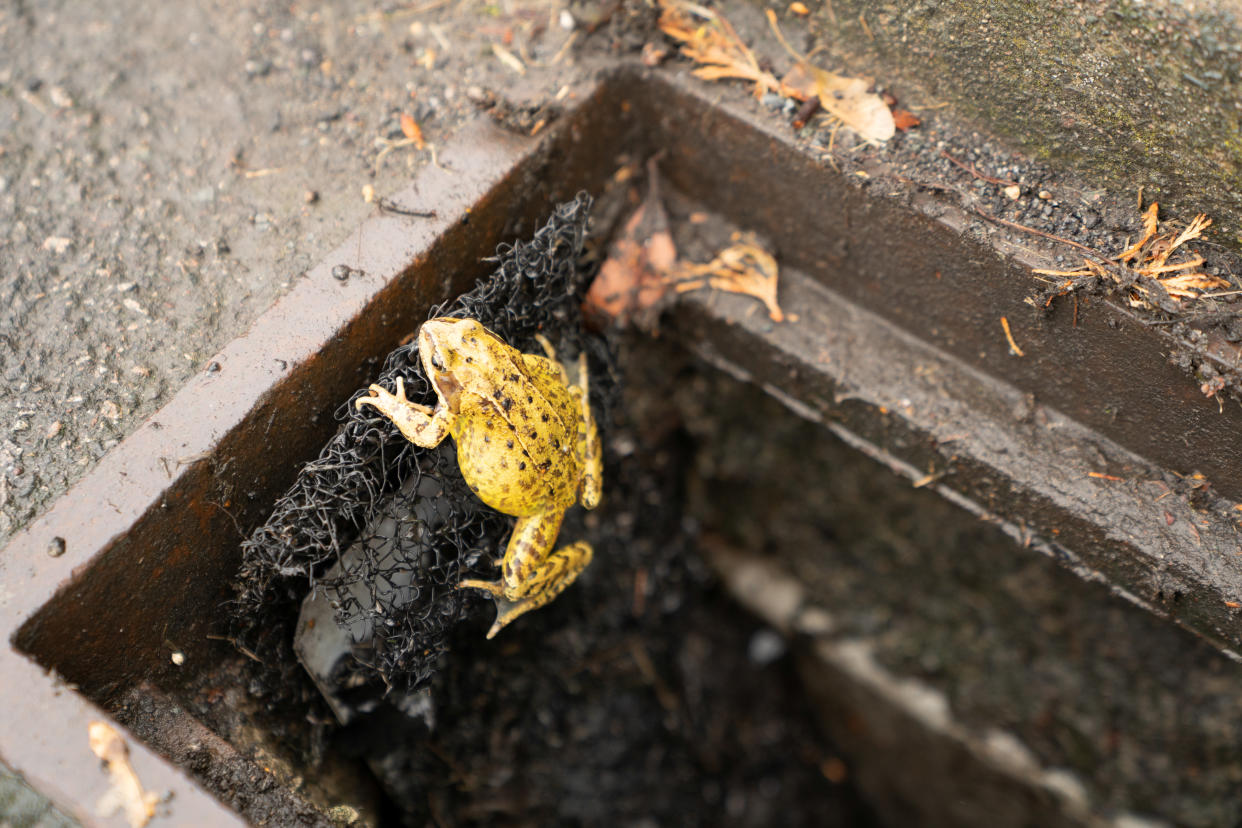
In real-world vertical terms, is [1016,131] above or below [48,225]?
above

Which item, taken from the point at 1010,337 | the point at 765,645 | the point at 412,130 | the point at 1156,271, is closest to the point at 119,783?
the point at 412,130

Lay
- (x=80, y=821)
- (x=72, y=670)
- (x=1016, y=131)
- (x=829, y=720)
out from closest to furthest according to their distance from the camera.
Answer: (x=80, y=821), (x=72, y=670), (x=1016, y=131), (x=829, y=720)

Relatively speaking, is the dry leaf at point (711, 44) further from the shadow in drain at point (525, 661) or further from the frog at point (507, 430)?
the frog at point (507, 430)

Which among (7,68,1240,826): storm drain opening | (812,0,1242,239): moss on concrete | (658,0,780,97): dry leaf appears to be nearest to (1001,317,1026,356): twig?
(7,68,1240,826): storm drain opening

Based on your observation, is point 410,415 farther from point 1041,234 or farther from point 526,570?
point 1041,234

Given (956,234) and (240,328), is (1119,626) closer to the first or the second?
(956,234)

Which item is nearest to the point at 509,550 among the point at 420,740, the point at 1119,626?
the point at 420,740

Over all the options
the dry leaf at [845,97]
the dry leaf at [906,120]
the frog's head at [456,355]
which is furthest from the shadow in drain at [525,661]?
the dry leaf at [906,120]

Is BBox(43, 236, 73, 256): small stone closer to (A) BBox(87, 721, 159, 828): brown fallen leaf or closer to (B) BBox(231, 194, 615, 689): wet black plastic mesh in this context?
(B) BBox(231, 194, 615, 689): wet black plastic mesh

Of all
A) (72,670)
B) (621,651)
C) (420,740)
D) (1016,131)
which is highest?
(1016,131)
